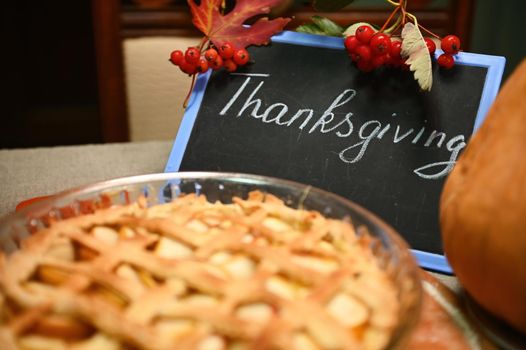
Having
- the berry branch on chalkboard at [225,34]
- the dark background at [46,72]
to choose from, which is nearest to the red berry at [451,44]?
the berry branch on chalkboard at [225,34]

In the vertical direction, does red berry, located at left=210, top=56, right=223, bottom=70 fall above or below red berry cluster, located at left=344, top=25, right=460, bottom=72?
below

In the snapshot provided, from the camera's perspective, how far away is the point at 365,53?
0.69 meters

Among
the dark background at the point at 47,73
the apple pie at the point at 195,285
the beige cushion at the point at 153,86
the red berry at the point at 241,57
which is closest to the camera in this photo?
the apple pie at the point at 195,285

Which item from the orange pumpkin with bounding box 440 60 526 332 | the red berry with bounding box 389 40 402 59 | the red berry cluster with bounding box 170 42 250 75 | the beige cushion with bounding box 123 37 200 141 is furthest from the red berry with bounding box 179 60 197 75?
the beige cushion with bounding box 123 37 200 141

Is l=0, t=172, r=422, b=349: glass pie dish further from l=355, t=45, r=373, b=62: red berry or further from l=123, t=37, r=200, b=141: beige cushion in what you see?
l=123, t=37, r=200, b=141: beige cushion

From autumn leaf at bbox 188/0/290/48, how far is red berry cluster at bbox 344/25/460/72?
0.13 meters

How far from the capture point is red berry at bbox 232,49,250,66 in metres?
0.77

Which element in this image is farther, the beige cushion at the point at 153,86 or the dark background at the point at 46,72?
the dark background at the point at 46,72

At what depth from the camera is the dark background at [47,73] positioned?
2799 millimetres

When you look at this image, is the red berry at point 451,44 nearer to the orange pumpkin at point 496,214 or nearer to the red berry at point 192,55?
the orange pumpkin at point 496,214

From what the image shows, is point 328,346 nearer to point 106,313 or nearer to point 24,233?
point 106,313

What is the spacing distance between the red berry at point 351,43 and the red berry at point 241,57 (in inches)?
5.6

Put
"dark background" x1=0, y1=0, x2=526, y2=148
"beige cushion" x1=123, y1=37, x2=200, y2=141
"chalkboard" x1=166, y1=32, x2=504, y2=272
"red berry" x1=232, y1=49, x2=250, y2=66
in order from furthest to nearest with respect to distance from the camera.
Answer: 1. "dark background" x1=0, y1=0, x2=526, y2=148
2. "beige cushion" x1=123, y1=37, x2=200, y2=141
3. "red berry" x1=232, y1=49, x2=250, y2=66
4. "chalkboard" x1=166, y1=32, x2=504, y2=272

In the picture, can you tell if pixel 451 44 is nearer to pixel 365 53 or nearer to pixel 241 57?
pixel 365 53
